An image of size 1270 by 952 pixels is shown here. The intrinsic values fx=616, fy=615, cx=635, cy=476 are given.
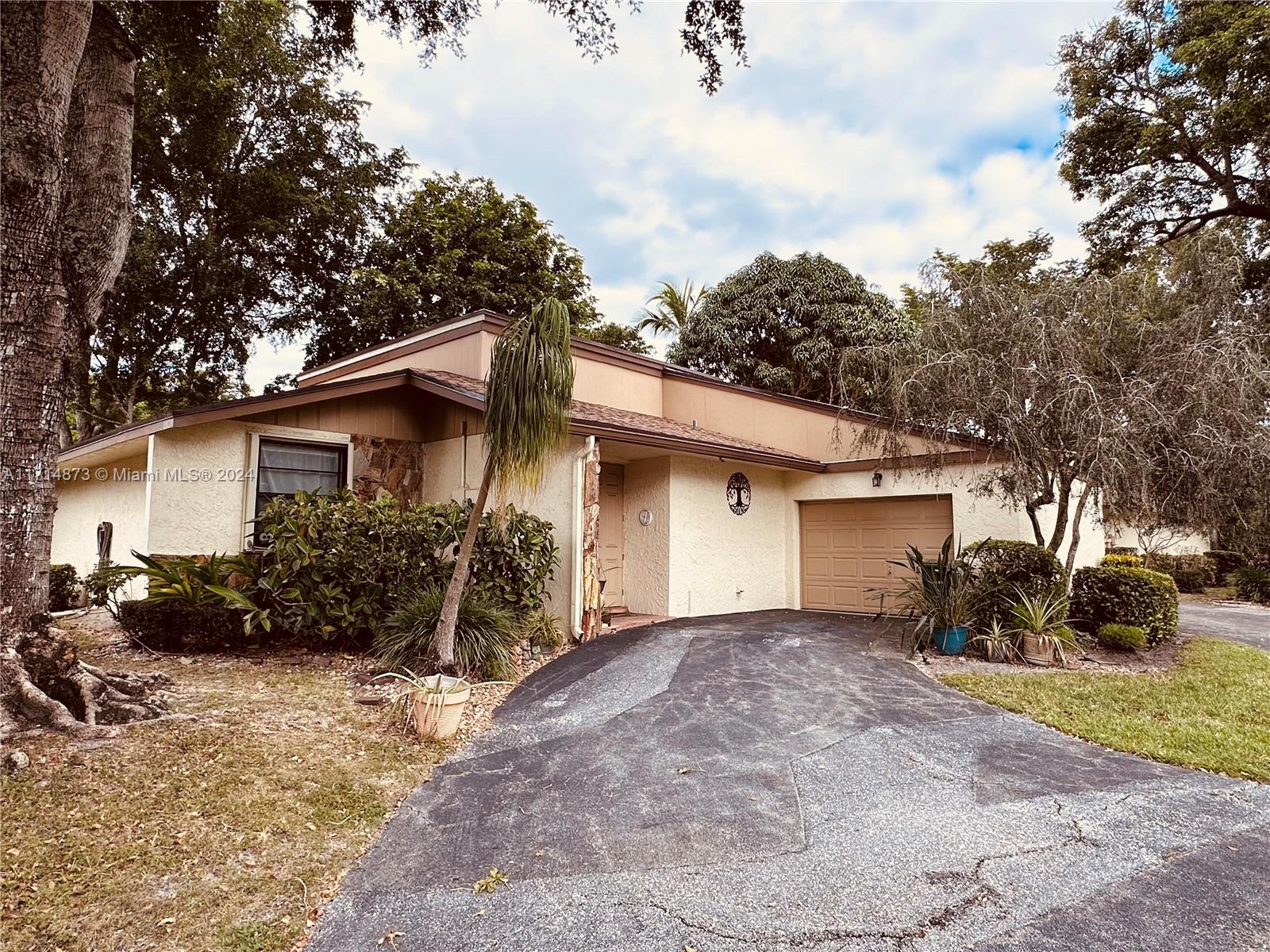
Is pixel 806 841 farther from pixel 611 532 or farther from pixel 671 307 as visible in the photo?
pixel 671 307

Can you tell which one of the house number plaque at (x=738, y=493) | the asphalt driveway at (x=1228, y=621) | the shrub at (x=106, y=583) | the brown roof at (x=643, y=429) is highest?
the brown roof at (x=643, y=429)

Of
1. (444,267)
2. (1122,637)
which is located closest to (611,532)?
(1122,637)

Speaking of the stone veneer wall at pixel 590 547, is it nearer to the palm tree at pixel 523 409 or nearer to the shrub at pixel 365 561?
the shrub at pixel 365 561

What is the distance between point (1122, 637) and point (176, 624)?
10.2m

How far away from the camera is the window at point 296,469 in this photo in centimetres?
747

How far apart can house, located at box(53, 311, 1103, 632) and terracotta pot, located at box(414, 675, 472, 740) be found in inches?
108

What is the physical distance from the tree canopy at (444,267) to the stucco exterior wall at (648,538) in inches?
349

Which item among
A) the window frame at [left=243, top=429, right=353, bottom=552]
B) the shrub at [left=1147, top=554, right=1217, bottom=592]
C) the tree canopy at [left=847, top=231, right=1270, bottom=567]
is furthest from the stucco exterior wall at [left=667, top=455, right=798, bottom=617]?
the shrub at [left=1147, top=554, right=1217, bottom=592]

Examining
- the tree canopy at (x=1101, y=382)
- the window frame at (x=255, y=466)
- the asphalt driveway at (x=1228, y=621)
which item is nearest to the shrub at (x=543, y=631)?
the window frame at (x=255, y=466)

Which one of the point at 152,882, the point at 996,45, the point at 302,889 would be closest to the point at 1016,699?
the point at 302,889

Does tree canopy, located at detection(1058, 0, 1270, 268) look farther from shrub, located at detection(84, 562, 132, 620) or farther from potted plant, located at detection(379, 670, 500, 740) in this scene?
shrub, located at detection(84, 562, 132, 620)

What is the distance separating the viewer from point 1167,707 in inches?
202

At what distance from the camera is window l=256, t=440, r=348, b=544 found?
747 cm

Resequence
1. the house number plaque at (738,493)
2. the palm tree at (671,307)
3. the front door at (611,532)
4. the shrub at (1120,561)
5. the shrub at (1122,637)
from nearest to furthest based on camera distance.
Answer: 1. the shrub at (1122,637)
2. the front door at (611,532)
3. the house number plaque at (738,493)
4. the shrub at (1120,561)
5. the palm tree at (671,307)
